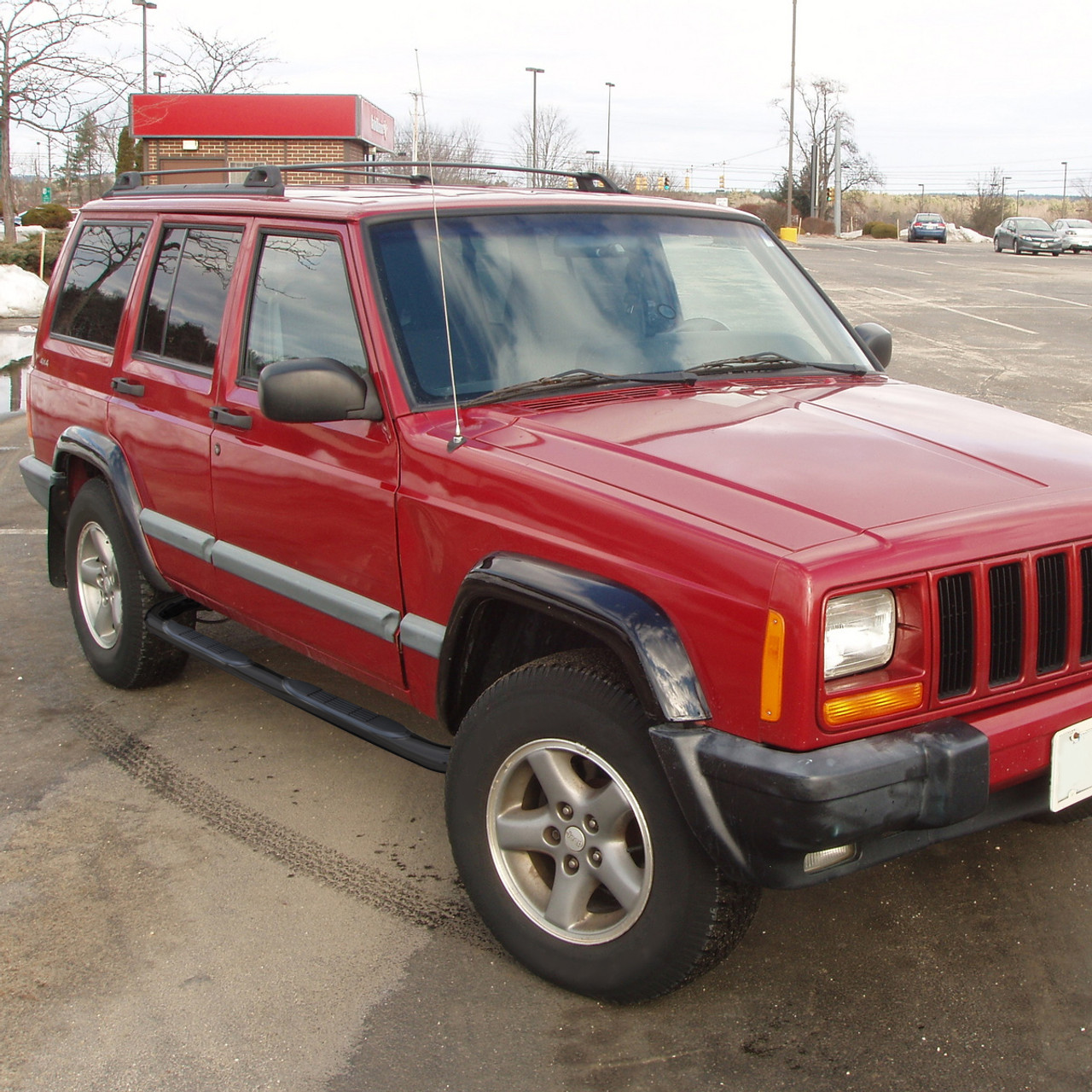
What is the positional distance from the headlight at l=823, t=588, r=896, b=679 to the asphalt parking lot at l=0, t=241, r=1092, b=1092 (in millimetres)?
933

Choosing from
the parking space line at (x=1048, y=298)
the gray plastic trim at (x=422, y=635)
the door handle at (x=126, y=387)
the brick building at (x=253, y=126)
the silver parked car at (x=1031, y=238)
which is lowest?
the gray plastic trim at (x=422, y=635)

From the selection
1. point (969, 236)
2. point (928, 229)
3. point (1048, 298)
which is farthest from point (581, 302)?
point (969, 236)

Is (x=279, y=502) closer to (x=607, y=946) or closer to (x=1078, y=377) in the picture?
(x=607, y=946)

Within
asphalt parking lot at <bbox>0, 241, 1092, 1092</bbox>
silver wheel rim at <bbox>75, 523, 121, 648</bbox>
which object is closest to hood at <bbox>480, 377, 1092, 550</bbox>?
asphalt parking lot at <bbox>0, 241, 1092, 1092</bbox>

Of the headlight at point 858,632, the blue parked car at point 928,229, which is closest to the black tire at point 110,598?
the headlight at point 858,632

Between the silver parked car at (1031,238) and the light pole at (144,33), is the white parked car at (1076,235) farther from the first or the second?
the light pole at (144,33)

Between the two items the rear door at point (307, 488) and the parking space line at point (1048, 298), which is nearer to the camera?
the rear door at point (307, 488)

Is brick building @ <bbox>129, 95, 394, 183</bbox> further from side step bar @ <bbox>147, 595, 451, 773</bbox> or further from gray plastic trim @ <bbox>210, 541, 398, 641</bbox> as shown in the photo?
gray plastic trim @ <bbox>210, 541, 398, 641</bbox>

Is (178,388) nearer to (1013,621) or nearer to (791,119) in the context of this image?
(1013,621)

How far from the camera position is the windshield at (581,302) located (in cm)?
343

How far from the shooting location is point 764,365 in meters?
3.82

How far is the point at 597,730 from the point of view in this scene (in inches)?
106

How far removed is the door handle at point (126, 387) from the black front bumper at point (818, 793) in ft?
9.16

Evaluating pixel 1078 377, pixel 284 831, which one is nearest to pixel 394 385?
pixel 284 831
